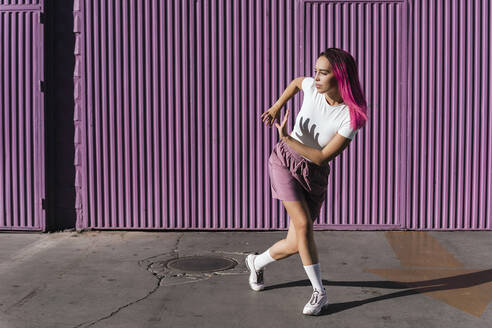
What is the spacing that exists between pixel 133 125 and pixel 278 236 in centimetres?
226

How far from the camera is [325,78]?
459 cm

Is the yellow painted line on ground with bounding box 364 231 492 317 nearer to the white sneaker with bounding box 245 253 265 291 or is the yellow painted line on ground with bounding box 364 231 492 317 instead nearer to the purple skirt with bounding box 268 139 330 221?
the white sneaker with bounding box 245 253 265 291

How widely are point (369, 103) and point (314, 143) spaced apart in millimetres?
3071

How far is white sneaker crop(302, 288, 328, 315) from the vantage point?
4.61 metres

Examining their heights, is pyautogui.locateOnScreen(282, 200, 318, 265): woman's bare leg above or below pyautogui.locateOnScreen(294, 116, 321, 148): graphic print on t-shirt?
below

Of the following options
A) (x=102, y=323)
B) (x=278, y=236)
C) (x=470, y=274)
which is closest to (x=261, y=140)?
(x=278, y=236)

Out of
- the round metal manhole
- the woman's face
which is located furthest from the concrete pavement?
the woman's face

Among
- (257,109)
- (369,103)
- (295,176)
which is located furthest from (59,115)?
(295,176)

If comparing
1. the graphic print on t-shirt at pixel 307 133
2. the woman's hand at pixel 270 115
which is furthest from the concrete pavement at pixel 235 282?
the woman's hand at pixel 270 115

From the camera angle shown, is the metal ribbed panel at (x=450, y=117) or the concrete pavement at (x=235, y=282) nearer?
the concrete pavement at (x=235, y=282)

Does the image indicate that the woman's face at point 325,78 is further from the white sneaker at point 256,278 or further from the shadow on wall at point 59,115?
the shadow on wall at point 59,115

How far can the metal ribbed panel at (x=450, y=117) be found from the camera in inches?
294

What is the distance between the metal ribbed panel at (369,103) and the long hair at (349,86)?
9.93 feet

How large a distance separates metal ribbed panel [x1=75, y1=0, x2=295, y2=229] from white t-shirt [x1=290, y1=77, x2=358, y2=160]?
285cm
